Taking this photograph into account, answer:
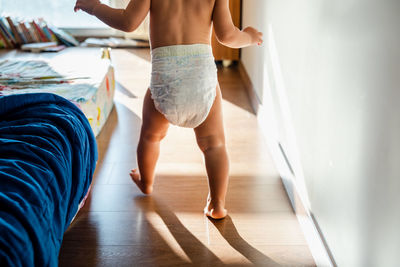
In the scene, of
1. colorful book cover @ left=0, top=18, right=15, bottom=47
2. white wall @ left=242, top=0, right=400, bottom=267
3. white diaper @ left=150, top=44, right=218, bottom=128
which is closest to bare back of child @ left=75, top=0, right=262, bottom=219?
white diaper @ left=150, top=44, right=218, bottom=128

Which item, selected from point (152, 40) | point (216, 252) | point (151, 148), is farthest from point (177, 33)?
point (216, 252)

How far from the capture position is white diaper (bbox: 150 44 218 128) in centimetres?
133

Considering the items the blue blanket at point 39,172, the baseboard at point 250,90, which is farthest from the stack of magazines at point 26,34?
the blue blanket at point 39,172

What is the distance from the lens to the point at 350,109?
1022mm

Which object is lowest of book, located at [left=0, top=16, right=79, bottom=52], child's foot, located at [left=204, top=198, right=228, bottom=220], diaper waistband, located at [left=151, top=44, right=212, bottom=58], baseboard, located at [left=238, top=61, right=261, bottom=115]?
child's foot, located at [left=204, top=198, right=228, bottom=220]

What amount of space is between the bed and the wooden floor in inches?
7.3

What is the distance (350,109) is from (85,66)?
184 cm

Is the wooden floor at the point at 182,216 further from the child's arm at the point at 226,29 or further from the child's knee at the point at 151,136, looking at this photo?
the child's arm at the point at 226,29

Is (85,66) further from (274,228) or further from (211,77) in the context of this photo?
(274,228)

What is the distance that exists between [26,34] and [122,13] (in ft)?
10.2

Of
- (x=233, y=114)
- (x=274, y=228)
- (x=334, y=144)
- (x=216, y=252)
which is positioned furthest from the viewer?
(x=233, y=114)

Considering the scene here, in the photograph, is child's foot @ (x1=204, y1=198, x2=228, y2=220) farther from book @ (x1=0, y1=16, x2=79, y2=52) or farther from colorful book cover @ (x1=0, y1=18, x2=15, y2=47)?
colorful book cover @ (x1=0, y1=18, x2=15, y2=47)

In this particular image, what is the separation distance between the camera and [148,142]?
152 cm

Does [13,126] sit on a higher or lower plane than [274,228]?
higher
